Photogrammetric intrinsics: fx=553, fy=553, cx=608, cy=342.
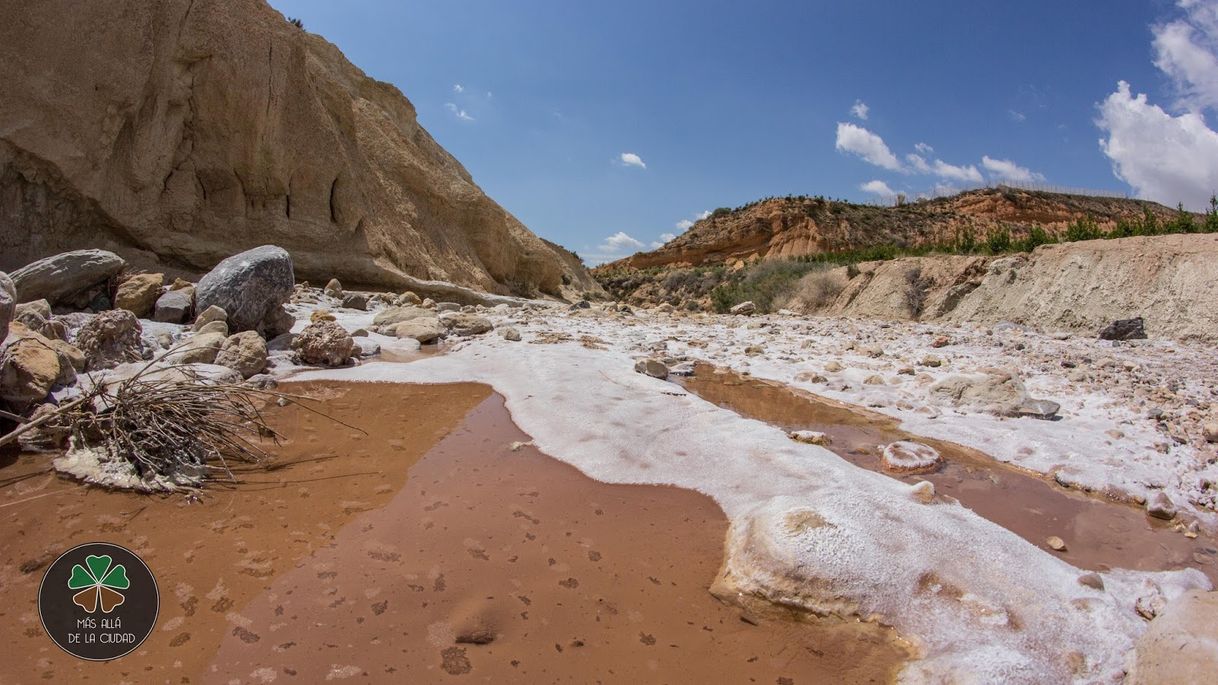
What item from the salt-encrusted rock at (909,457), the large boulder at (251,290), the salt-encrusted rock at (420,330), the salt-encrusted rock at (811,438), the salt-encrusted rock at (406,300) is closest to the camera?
the salt-encrusted rock at (909,457)

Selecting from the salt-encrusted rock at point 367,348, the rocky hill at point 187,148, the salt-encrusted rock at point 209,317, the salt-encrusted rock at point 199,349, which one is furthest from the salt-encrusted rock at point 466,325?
the rocky hill at point 187,148

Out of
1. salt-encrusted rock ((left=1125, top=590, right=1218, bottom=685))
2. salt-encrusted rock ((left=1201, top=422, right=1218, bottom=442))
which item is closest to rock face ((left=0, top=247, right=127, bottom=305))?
salt-encrusted rock ((left=1125, top=590, right=1218, bottom=685))

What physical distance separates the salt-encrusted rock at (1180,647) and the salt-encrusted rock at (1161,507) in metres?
1.30

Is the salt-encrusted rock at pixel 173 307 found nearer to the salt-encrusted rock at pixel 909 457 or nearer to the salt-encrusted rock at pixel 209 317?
the salt-encrusted rock at pixel 209 317

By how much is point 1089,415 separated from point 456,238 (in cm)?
1418

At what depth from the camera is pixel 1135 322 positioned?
8.27 meters

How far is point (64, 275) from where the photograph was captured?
605 centimetres

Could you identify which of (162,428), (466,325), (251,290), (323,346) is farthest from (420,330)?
(162,428)

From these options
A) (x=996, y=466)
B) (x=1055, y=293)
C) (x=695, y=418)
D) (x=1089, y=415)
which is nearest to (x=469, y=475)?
(x=695, y=418)

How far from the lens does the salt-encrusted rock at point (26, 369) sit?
3.35 metres

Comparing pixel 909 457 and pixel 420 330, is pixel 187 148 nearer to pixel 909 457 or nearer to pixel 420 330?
pixel 420 330

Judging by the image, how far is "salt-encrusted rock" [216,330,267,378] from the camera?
5.07 m

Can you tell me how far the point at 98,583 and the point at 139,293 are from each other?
19.0 feet

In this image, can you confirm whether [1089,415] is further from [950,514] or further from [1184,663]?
[1184,663]
